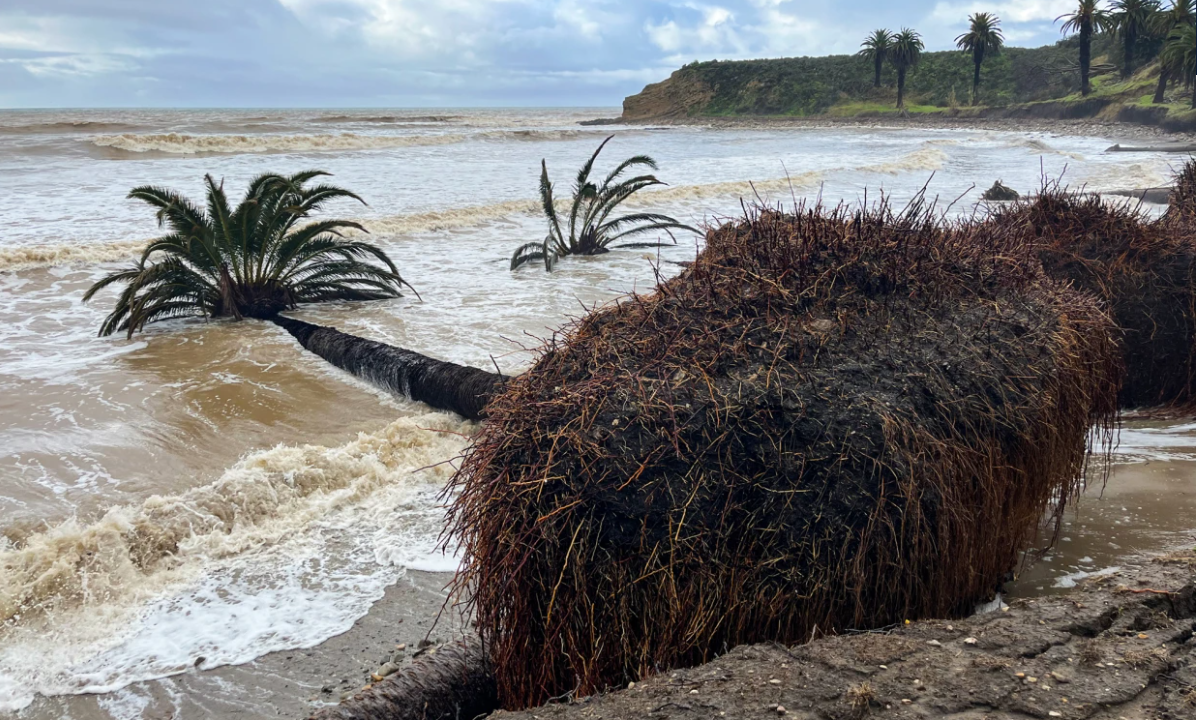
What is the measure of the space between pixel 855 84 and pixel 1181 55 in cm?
5017

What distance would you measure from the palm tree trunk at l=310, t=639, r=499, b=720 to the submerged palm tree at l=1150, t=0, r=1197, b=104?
52.9m

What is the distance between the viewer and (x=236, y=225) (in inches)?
428

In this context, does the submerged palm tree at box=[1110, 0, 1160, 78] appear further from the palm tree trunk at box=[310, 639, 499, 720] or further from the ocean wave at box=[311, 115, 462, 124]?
the palm tree trunk at box=[310, 639, 499, 720]

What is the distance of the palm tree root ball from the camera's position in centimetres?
289

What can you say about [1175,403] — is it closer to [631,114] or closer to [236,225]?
[236,225]

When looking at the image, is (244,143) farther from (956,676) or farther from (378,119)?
(956,676)

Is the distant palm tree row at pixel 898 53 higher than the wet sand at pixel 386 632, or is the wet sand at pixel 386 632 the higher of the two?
the distant palm tree row at pixel 898 53

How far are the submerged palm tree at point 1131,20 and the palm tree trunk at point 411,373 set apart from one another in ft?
223

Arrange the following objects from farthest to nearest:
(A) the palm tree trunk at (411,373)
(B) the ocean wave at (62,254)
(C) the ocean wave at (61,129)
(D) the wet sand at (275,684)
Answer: (C) the ocean wave at (61,129)
(B) the ocean wave at (62,254)
(A) the palm tree trunk at (411,373)
(D) the wet sand at (275,684)

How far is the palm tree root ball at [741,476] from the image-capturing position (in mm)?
2891

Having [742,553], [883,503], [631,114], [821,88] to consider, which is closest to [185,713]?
[742,553]

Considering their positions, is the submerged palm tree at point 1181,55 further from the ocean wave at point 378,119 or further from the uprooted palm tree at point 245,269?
the ocean wave at point 378,119

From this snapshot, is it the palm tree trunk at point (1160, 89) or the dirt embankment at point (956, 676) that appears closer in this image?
the dirt embankment at point (956, 676)

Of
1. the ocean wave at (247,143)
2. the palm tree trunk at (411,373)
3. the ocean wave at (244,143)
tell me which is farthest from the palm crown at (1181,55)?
the palm tree trunk at (411,373)
